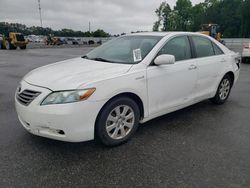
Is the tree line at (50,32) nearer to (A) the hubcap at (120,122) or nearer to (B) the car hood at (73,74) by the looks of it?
(B) the car hood at (73,74)

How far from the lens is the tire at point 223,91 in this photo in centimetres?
492

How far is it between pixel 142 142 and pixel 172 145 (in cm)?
42

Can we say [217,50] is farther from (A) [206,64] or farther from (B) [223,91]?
(B) [223,91]

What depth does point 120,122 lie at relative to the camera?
3195 mm

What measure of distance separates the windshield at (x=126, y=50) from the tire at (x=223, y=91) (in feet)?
6.54

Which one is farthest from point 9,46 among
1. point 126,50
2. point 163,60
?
point 163,60

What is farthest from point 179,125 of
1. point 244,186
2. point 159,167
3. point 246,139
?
point 244,186

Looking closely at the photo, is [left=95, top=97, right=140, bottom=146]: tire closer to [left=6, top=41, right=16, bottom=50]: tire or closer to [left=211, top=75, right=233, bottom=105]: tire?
[left=211, top=75, right=233, bottom=105]: tire

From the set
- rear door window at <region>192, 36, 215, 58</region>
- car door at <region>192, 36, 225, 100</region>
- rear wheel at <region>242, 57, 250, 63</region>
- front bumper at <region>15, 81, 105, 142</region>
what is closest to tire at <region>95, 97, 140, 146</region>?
front bumper at <region>15, 81, 105, 142</region>

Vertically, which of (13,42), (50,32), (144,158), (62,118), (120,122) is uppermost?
(50,32)

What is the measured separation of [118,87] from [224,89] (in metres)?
3.07

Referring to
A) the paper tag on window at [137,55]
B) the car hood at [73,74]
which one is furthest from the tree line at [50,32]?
the car hood at [73,74]

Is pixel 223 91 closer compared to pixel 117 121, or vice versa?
pixel 117 121

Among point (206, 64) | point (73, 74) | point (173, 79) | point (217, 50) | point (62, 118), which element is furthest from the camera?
point (217, 50)
